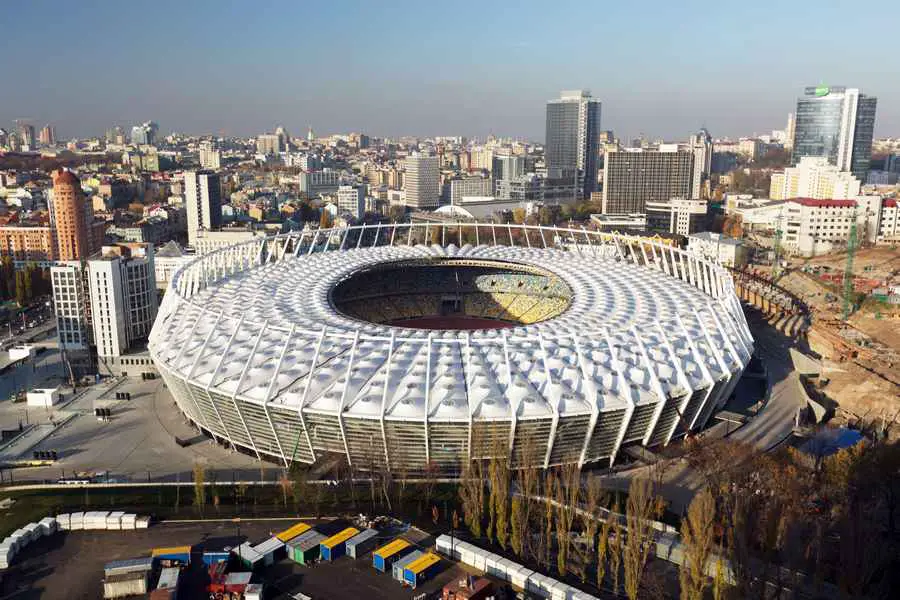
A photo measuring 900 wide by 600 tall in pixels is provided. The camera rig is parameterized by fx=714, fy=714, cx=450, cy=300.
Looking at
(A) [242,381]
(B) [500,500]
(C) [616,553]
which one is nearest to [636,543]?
(C) [616,553]

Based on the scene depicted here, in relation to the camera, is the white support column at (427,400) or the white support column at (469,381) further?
the white support column at (427,400)

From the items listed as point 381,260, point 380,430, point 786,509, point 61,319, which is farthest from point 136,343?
point 786,509

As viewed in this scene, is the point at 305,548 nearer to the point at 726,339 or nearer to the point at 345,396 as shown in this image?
the point at 345,396

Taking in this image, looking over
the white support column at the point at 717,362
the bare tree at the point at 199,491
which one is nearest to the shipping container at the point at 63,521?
the bare tree at the point at 199,491

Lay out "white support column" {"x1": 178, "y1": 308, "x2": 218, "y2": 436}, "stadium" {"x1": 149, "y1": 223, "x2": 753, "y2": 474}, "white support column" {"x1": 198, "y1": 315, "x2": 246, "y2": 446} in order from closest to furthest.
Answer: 1. "stadium" {"x1": 149, "y1": 223, "x2": 753, "y2": 474}
2. "white support column" {"x1": 198, "y1": 315, "x2": 246, "y2": 446}
3. "white support column" {"x1": 178, "y1": 308, "x2": 218, "y2": 436}

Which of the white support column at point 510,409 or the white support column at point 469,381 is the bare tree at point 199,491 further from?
the white support column at point 510,409

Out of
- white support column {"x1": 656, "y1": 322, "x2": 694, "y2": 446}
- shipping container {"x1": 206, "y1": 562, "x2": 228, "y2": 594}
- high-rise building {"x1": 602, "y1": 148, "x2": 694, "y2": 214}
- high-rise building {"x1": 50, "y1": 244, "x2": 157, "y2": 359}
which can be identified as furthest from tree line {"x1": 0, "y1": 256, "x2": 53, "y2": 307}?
high-rise building {"x1": 602, "y1": 148, "x2": 694, "y2": 214}

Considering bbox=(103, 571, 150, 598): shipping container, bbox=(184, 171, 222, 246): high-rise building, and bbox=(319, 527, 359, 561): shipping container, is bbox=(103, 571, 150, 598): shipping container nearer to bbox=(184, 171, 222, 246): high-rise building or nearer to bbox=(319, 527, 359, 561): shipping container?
bbox=(319, 527, 359, 561): shipping container
